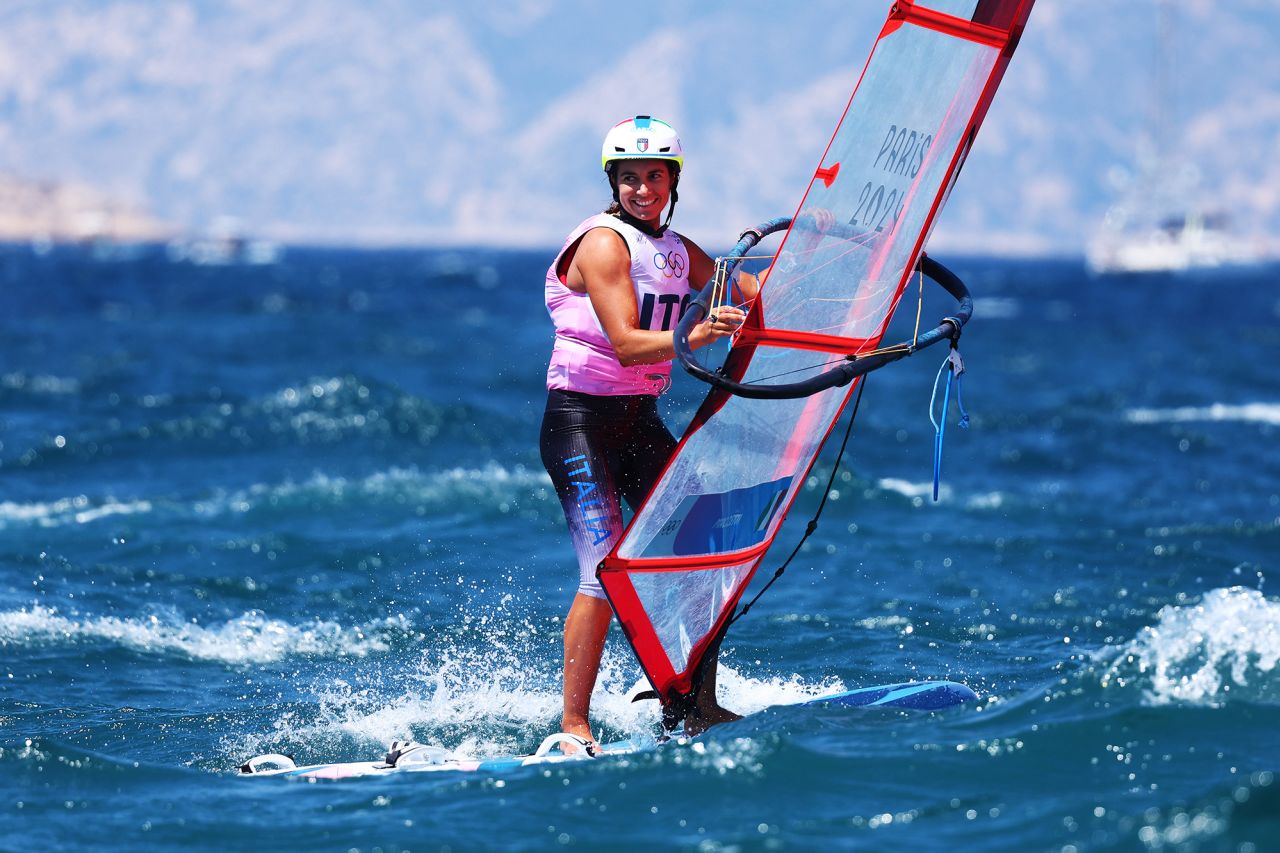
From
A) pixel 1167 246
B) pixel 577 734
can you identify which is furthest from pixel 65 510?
pixel 1167 246

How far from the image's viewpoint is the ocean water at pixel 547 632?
16.3ft

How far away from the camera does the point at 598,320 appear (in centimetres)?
562

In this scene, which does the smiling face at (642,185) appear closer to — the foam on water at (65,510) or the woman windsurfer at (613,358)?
the woman windsurfer at (613,358)

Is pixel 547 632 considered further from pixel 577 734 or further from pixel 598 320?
pixel 598 320

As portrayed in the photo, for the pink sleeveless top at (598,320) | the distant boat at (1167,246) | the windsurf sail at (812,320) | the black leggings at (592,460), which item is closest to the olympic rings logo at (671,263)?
the pink sleeveless top at (598,320)

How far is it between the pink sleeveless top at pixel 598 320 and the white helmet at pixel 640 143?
236 millimetres

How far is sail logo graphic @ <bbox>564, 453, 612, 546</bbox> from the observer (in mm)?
5812

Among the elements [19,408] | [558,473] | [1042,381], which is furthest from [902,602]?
[1042,381]

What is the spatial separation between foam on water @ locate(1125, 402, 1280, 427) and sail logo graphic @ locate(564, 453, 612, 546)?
1401cm

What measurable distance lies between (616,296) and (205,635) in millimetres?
3783

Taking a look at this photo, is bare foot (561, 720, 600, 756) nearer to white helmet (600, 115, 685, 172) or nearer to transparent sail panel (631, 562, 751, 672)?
transparent sail panel (631, 562, 751, 672)

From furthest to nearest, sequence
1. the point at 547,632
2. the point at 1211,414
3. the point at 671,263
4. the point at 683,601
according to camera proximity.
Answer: the point at 1211,414, the point at 547,632, the point at 683,601, the point at 671,263

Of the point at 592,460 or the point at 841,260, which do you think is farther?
the point at 592,460

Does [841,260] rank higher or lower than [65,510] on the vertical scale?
higher
